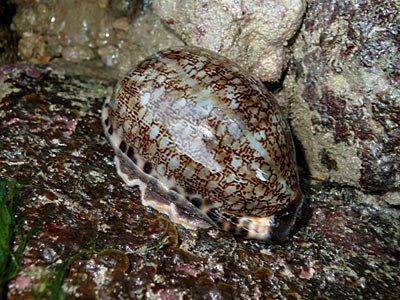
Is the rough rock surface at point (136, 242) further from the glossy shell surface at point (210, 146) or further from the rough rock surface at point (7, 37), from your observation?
the rough rock surface at point (7, 37)

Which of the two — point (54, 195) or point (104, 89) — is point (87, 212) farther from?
point (104, 89)

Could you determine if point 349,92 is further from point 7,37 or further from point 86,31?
point 7,37

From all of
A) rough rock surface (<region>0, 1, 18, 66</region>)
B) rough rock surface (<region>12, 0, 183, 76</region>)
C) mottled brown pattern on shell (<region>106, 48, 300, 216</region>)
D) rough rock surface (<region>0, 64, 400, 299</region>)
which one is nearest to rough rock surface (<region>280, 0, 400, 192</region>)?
rough rock surface (<region>0, 64, 400, 299</region>)

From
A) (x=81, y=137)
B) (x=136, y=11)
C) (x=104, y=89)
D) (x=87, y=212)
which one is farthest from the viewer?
(x=136, y=11)

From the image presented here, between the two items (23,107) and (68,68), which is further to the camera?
(68,68)

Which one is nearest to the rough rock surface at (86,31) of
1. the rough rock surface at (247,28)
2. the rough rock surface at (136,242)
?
the rough rock surface at (247,28)

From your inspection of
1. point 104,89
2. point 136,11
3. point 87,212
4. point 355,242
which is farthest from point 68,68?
point 355,242
